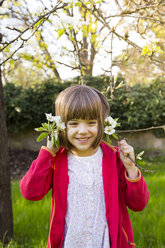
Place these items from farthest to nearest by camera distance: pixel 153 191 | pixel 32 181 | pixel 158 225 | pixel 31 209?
pixel 153 191
pixel 31 209
pixel 158 225
pixel 32 181

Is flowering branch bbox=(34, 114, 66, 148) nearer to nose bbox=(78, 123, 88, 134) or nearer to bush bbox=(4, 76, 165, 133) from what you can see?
nose bbox=(78, 123, 88, 134)

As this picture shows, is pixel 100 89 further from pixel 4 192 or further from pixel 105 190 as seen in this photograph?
pixel 105 190

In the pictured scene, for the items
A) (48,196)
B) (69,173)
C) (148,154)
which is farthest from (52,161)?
(148,154)

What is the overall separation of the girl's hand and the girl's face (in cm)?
15

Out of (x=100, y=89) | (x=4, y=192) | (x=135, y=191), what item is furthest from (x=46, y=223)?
(x=100, y=89)

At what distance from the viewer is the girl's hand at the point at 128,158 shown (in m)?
1.26

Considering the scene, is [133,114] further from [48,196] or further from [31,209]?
[31,209]

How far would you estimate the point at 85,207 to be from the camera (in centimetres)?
134

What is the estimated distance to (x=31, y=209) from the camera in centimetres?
310

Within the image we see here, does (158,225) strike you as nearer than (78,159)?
No

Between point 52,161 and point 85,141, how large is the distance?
221 millimetres

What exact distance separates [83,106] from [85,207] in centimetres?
54

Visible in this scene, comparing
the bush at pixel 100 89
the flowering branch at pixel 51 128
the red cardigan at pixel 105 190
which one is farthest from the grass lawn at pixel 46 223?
the bush at pixel 100 89

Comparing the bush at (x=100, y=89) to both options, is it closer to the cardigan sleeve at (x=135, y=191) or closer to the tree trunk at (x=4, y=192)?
the tree trunk at (x=4, y=192)
